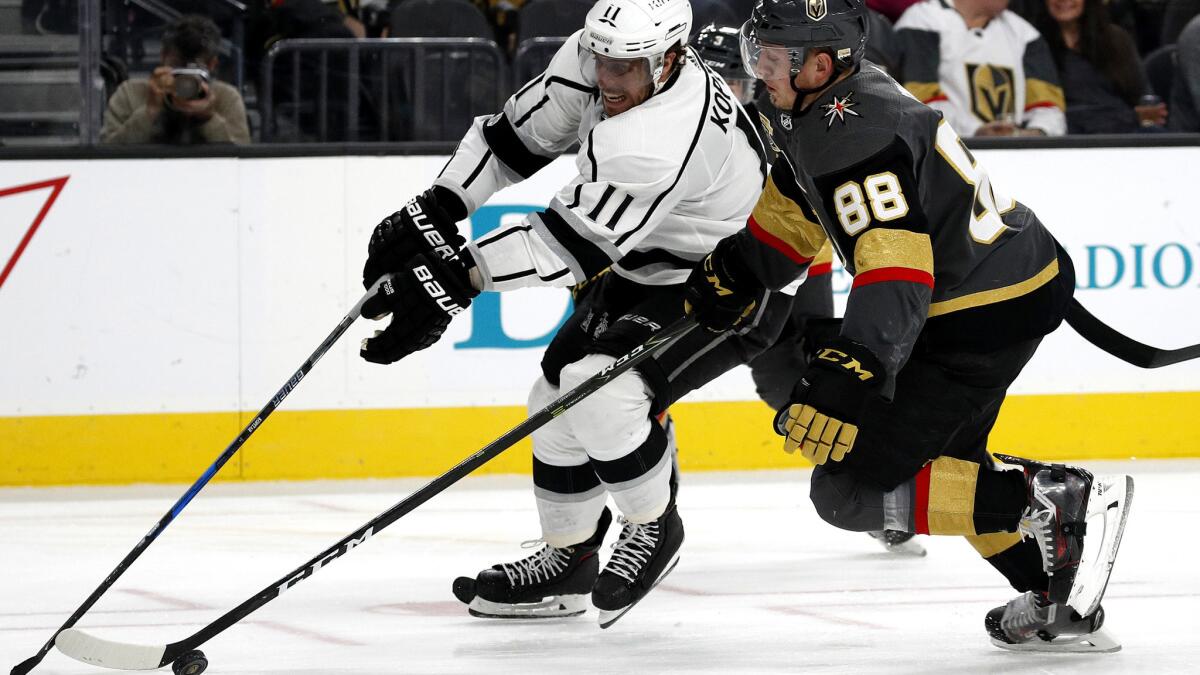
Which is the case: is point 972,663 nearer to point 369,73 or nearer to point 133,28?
point 369,73

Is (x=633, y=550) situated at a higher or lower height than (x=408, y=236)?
lower

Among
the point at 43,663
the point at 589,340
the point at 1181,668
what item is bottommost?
the point at 43,663

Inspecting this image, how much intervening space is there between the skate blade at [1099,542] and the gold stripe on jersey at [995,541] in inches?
4.5

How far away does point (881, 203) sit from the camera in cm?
231

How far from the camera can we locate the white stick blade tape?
8.12 feet

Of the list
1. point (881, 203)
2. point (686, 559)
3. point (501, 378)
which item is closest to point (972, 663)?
point (881, 203)

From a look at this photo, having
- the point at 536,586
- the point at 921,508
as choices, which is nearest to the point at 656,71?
the point at 921,508

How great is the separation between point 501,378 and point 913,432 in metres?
2.44

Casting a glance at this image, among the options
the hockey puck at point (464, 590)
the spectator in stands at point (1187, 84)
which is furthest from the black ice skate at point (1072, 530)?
the spectator in stands at point (1187, 84)

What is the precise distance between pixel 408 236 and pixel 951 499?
115cm

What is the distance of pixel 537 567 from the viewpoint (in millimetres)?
3096

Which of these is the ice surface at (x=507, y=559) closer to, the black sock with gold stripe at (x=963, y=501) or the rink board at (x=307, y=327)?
the rink board at (x=307, y=327)

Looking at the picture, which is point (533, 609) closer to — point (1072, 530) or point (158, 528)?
point (158, 528)

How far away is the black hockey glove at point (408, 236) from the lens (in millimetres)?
2998
